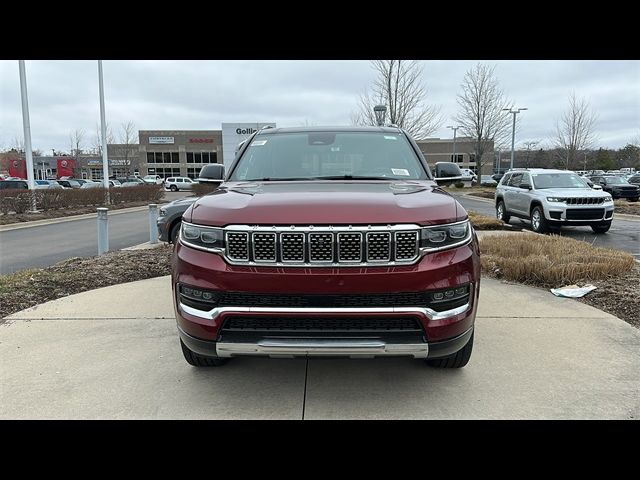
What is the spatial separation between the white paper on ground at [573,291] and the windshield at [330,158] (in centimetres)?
282

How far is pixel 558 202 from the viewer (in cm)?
1198

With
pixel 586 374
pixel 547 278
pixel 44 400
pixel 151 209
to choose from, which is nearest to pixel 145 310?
pixel 44 400

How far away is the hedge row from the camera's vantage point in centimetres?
1689

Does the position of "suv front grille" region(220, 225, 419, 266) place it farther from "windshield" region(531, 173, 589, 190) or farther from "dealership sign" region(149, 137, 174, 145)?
"dealership sign" region(149, 137, 174, 145)

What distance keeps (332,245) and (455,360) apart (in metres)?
1.42

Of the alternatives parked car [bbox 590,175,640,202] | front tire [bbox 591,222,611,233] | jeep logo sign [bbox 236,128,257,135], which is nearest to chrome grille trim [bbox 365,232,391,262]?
front tire [bbox 591,222,611,233]

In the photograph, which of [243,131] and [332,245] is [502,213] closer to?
[243,131]

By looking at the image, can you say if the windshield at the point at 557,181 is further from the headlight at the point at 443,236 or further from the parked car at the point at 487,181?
the parked car at the point at 487,181

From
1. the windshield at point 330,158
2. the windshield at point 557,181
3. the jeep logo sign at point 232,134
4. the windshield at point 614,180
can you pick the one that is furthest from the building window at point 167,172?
the windshield at point 330,158

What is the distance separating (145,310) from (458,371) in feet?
11.1

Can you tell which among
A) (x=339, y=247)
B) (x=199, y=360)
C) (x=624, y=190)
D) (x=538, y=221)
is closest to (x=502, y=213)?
(x=538, y=221)

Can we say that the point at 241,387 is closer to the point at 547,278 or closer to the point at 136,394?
the point at 136,394

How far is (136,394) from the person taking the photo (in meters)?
3.21

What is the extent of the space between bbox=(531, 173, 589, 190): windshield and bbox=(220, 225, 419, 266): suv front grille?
38.8ft
